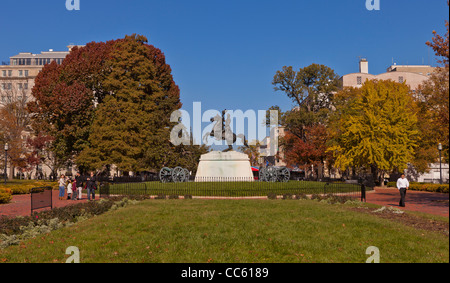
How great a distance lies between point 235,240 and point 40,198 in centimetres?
1069

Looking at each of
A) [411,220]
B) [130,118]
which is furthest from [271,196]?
[130,118]

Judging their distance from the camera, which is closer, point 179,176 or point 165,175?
point 179,176

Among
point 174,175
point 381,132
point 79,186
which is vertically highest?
point 381,132

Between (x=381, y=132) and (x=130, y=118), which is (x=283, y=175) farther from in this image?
(x=130, y=118)

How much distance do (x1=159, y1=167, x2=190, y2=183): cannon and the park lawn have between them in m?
21.5

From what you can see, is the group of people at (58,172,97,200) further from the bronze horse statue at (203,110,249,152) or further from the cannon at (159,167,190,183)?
the bronze horse statue at (203,110,249,152)

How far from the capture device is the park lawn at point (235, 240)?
8.17m

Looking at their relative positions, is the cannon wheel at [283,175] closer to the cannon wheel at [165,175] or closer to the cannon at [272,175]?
the cannon at [272,175]

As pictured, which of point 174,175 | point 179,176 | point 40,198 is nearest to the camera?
point 40,198

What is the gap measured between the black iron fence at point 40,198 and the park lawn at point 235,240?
327cm

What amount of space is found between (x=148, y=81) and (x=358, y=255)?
3980cm

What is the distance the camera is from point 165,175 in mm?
37062

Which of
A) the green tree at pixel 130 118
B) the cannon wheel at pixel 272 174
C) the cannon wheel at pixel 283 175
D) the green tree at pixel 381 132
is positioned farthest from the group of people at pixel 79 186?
the green tree at pixel 381 132

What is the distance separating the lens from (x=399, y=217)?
13.4 meters
